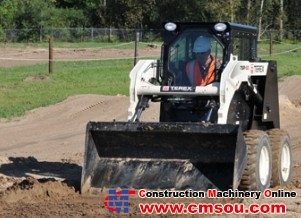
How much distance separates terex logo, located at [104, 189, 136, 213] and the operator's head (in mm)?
2192

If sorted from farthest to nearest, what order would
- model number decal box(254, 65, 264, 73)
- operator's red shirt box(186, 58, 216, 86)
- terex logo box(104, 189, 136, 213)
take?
model number decal box(254, 65, 264, 73) → operator's red shirt box(186, 58, 216, 86) → terex logo box(104, 189, 136, 213)

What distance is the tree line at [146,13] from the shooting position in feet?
203

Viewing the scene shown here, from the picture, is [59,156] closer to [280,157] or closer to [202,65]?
[202,65]

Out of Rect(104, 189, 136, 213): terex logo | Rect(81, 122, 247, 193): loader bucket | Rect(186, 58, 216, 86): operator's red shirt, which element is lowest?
Rect(104, 189, 136, 213): terex logo

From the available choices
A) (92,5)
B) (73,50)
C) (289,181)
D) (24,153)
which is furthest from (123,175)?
(92,5)

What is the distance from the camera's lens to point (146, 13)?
67688 millimetres

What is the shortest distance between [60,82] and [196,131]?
16404 mm

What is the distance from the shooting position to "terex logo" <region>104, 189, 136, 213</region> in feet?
32.0

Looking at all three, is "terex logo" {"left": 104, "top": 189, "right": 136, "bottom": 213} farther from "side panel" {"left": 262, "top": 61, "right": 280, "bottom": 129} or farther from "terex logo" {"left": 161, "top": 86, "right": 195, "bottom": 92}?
"side panel" {"left": 262, "top": 61, "right": 280, "bottom": 129}

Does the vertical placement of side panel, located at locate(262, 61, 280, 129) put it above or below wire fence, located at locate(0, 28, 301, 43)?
above

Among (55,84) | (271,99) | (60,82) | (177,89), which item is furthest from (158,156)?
(60,82)

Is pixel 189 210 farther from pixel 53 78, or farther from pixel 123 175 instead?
pixel 53 78

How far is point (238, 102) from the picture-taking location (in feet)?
37.9

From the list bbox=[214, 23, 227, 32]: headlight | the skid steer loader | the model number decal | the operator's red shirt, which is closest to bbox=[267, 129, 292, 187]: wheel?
the skid steer loader
